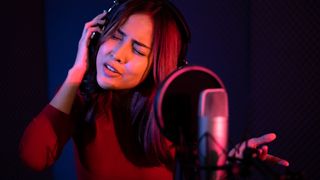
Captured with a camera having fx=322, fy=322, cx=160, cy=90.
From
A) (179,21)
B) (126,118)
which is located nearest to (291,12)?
(179,21)

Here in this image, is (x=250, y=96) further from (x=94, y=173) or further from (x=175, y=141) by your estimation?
(x=175, y=141)

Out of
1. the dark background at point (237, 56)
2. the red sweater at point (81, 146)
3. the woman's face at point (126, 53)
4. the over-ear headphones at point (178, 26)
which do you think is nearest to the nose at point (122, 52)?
the woman's face at point (126, 53)

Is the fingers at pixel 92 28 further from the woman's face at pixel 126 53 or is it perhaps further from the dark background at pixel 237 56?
the dark background at pixel 237 56

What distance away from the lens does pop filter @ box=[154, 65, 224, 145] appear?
0.55 m

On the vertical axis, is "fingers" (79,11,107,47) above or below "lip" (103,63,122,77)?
above

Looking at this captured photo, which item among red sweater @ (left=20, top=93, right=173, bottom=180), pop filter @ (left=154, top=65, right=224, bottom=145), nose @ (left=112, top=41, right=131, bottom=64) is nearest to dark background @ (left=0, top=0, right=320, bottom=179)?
red sweater @ (left=20, top=93, right=173, bottom=180)

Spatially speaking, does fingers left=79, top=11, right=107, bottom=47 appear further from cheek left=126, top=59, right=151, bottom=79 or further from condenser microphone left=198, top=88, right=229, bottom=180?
condenser microphone left=198, top=88, right=229, bottom=180

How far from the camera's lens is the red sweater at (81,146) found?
2.89ft

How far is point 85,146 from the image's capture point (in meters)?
0.99

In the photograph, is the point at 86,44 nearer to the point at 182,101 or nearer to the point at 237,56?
the point at 182,101

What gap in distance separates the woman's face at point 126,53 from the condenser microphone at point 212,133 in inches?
16.6

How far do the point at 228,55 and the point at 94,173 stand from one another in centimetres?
110

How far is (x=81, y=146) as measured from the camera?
1.00 m

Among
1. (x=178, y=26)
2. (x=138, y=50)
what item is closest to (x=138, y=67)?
(x=138, y=50)
